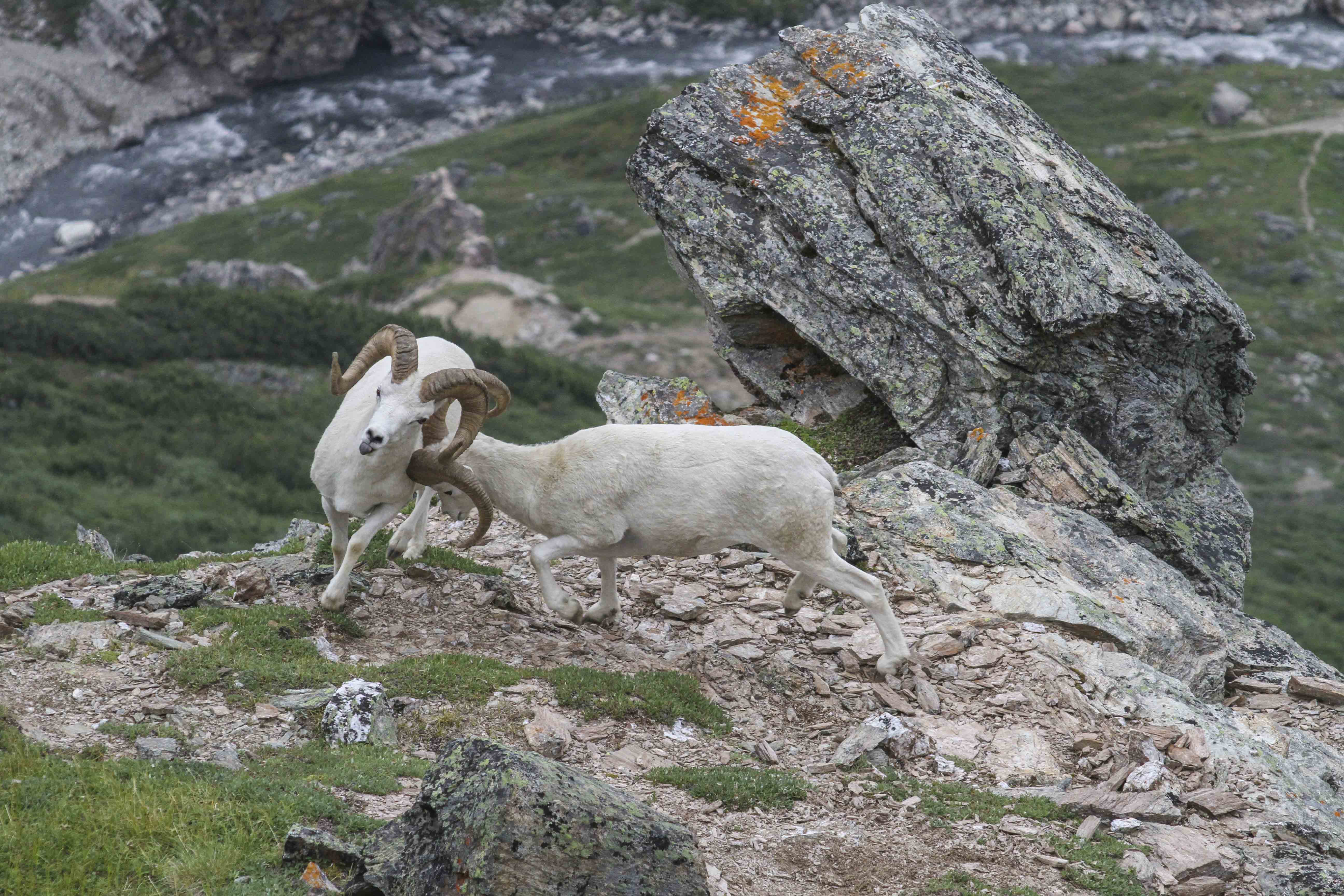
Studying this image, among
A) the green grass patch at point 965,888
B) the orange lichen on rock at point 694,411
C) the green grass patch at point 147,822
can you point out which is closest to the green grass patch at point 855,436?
the orange lichen on rock at point 694,411

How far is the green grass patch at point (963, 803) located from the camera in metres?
8.59

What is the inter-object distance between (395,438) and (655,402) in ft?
20.1

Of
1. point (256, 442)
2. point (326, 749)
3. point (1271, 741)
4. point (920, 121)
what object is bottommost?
point (256, 442)

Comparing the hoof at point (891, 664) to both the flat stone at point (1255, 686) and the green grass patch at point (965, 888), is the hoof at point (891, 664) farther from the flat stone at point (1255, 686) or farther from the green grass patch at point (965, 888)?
the flat stone at point (1255, 686)

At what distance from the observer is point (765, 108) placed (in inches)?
625

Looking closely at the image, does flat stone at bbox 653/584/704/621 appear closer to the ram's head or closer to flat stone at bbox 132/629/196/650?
the ram's head

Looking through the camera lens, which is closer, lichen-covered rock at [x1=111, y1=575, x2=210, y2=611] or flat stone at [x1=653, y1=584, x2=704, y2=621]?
lichen-covered rock at [x1=111, y1=575, x2=210, y2=611]

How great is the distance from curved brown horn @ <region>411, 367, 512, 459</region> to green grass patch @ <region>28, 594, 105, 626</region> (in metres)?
3.26

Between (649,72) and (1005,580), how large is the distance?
9065 centimetres

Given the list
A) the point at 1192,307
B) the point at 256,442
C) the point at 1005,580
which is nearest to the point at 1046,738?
the point at 1005,580

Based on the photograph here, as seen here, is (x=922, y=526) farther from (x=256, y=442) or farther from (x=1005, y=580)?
(x=256, y=442)

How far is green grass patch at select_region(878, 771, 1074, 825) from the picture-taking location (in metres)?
8.59

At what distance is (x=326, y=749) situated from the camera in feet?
28.2

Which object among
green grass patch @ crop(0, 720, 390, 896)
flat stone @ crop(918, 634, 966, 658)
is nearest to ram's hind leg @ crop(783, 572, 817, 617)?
flat stone @ crop(918, 634, 966, 658)
